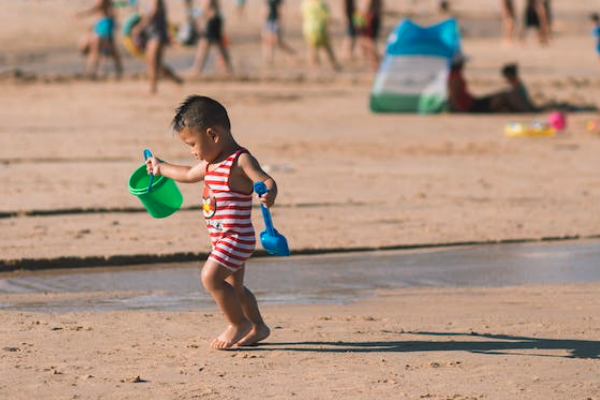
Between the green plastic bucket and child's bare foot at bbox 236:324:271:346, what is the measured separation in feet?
2.63

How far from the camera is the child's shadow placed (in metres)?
6.22

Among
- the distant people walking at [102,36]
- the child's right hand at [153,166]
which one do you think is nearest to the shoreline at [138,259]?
the child's right hand at [153,166]

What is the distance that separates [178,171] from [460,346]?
1.63m

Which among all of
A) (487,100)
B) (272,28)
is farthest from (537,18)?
(487,100)

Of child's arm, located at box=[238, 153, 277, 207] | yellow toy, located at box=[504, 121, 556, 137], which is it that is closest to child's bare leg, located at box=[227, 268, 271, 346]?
child's arm, located at box=[238, 153, 277, 207]

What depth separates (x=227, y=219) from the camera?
6.09 metres

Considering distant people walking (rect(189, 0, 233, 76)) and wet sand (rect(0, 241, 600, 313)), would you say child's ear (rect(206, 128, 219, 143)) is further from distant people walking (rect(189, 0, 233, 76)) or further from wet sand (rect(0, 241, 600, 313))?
distant people walking (rect(189, 0, 233, 76))

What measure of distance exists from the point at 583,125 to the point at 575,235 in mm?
7976

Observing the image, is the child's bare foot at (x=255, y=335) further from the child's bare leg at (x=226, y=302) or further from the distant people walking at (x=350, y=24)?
the distant people walking at (x=350, y=24)

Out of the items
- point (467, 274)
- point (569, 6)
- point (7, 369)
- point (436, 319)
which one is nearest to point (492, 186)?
point (467, 274)

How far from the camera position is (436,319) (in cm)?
696

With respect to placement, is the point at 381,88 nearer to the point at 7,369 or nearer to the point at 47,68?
the point at 47,68

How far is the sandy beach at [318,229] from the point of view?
18.8 ft

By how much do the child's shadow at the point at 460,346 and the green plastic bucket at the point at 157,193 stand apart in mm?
893
